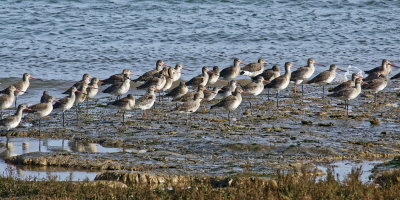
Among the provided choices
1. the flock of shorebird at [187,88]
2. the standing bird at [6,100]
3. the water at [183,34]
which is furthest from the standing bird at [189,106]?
the water at [183,34]

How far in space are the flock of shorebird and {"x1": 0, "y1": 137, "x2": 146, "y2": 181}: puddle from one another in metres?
0.93

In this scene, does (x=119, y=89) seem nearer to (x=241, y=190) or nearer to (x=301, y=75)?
(x=301, y=75)

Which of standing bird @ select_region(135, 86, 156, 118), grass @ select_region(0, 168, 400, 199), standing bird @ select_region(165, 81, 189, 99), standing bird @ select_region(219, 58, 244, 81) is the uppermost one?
grass @ select_region(0, 168, 400, 199)

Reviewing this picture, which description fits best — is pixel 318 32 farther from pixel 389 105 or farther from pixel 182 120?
pixel 182 120

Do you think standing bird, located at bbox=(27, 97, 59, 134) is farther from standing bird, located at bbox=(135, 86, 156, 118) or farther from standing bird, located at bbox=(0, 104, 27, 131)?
standing bird, located at bbox=(135, 86, 156, 118)

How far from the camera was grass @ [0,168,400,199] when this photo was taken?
10.3 metres

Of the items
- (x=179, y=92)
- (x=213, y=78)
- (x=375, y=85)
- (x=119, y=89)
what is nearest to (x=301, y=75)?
(x=213, y=78)

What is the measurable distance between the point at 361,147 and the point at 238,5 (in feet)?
79.1

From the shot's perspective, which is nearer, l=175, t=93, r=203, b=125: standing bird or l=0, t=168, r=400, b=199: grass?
l=0, t=168, r=400, b=199: grass

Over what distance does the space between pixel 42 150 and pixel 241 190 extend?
19.8 feet

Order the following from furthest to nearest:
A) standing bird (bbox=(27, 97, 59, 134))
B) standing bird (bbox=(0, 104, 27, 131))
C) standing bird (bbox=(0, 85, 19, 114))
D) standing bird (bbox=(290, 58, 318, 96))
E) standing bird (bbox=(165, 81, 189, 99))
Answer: standing bird (bbox=(290, 58, 318, 96)), standing bird (bbox=(165, 81, 189, 99)), standing bird (bbox=(0, 85, 19, 114)), standing bird (bbox=(27, 97, 59, 134)), standing bird (bbox=(0, 104, 27, 131))

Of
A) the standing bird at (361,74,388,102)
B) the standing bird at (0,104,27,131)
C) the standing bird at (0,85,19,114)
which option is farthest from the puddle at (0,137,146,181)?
the standing bird at (361,74,388,102)

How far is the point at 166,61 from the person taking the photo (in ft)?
89.5

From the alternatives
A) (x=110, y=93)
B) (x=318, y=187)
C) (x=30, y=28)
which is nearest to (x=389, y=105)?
(x=110, y=93)
